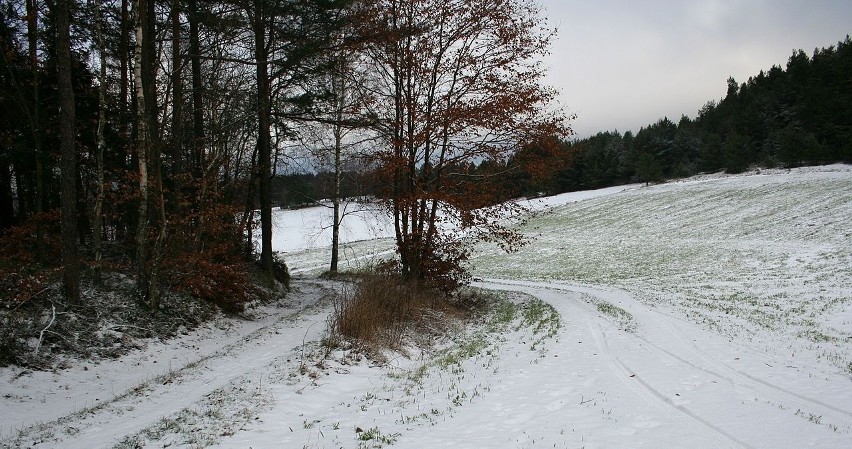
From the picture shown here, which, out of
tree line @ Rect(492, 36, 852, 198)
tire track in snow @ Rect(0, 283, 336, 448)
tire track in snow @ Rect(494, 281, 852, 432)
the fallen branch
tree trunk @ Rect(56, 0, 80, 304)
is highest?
tree line @ Rect(492, 36, 852, 198)

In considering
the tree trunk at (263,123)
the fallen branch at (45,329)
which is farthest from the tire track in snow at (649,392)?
the tree trunk at (263,123)

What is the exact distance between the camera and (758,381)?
7781 mm

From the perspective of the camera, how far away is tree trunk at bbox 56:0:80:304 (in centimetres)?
968

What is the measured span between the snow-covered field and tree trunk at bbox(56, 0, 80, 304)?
7.81 ft

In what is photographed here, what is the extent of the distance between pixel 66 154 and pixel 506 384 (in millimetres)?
10315

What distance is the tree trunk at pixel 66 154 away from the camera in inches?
381

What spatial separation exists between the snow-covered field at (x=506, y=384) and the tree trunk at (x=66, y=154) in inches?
93.8

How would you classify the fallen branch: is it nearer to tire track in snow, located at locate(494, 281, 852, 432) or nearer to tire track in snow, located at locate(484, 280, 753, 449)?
tire track in snow, located at locate(484, 280, 753, 449)

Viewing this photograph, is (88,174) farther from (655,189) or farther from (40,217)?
(655,189)

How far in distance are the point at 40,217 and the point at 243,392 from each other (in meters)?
10.6

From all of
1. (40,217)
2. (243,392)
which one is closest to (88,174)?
(40,217)

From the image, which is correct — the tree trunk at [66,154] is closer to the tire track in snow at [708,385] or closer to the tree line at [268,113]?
the tree line at [268,113]

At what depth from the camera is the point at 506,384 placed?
7.83m

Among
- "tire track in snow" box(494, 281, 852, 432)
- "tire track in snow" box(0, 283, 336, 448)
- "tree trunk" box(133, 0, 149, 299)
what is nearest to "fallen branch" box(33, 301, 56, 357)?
"tire track in snow" box(0, 283, 336, 448)
